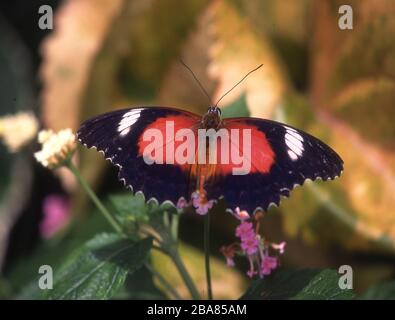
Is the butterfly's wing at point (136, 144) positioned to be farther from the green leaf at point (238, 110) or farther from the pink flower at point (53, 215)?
the pink flower at point (53, 215)

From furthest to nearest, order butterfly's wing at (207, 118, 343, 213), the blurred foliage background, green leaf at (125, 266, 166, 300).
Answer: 1. the blurred foliage background
2. green leaf at (125, 266, 166, 300)
3. butterfly's wing at (207, 118, 343, 213)

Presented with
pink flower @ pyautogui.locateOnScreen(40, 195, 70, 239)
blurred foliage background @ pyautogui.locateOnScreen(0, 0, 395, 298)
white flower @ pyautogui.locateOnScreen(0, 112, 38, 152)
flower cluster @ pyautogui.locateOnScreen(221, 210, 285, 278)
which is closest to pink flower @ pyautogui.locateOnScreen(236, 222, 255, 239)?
flower cluster @ pyautogui.locateOnScreen(221, 210, 285, 278)

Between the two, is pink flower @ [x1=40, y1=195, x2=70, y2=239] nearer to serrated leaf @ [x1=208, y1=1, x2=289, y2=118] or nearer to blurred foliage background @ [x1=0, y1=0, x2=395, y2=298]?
blurred foliage background @ [x1=0, y1=0, x2=395, y2=298]

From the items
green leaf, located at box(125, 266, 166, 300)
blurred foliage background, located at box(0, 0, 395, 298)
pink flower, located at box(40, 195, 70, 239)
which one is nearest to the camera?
green leaf, located at box(125, 266, 166, 300)

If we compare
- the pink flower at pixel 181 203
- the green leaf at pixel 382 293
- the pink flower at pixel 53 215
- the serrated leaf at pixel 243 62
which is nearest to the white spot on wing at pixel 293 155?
the pink flower at pixel 181 203

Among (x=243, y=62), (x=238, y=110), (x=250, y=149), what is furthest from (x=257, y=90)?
(x=250, y=149)

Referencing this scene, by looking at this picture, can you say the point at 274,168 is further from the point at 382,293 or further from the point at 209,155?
the point at 382,293
